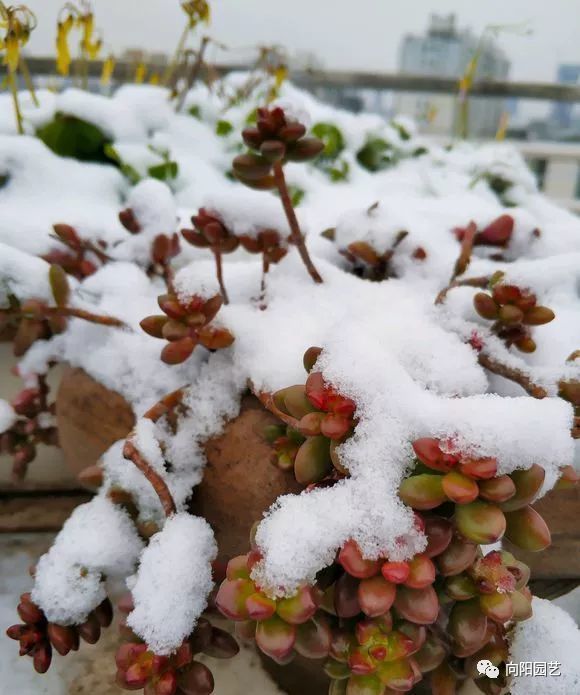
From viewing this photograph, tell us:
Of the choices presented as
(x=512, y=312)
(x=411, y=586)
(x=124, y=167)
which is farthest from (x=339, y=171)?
(x=411, y=586)

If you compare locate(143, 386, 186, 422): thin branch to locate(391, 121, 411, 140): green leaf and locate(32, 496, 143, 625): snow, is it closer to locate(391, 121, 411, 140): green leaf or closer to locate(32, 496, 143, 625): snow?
locate(32, 496, 143, 625): snow

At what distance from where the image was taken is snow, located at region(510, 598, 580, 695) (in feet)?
1.43

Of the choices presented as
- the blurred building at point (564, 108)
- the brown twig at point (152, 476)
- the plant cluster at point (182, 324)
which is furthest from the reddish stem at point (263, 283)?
the blurred building at point (564, 108)

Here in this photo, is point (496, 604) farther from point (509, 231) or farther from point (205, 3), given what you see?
point (205, 3)

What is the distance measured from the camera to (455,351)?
0.51 m

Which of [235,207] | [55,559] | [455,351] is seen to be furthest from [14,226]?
[455,351]

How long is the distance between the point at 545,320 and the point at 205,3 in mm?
1030

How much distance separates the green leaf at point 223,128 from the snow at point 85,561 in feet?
3.83

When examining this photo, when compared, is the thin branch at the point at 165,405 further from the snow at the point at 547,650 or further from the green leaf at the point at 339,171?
the green leaf at the point at 339,171

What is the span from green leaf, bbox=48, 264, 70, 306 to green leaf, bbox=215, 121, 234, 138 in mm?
992

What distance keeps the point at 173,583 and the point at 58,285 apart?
0.33m

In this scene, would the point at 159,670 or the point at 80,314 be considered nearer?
the point at 159,670

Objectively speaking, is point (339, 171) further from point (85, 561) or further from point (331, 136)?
point (85, 561)

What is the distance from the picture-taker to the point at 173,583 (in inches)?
17.2
